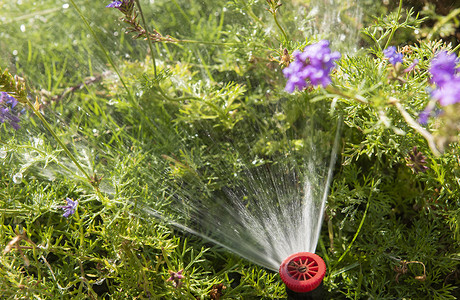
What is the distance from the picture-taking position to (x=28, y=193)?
1.82 m

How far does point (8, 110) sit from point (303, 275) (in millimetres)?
1550

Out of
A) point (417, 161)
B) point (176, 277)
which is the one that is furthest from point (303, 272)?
point (417, 161)

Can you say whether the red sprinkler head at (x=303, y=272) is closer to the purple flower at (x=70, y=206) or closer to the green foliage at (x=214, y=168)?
the green foliage at (x=214, y=168)

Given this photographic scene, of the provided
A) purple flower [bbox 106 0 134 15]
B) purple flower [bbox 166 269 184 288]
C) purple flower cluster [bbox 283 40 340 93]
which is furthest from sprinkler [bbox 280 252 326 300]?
purple flower [bbox 106 0 134 15]

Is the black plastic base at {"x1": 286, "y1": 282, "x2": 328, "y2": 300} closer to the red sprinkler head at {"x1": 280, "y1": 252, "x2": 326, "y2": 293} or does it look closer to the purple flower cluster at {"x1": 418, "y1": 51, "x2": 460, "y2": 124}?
the red sprinkler head at {"x1": 280, "y1": 252, "x2": 326, "y2": 293}

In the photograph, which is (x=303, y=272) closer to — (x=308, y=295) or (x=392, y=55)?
(x=308, y=295)

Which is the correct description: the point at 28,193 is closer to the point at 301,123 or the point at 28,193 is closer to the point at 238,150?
the point at 238,150

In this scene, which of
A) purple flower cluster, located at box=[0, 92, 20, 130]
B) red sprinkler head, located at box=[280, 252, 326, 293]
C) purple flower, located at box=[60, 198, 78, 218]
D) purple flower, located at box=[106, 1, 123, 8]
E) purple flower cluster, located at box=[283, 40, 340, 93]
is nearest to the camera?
purple flower cluster, located at box=[283, 40, 340, 93]

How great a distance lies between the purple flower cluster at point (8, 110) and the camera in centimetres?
182

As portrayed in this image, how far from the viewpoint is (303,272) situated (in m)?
1.45

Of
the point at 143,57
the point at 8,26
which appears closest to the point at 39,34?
the point at 8,26

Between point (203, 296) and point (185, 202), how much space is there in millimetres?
438

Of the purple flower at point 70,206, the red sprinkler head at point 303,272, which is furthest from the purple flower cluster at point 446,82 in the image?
the purple flower at point 70,206

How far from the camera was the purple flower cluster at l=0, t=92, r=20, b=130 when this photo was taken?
1.82 metres
